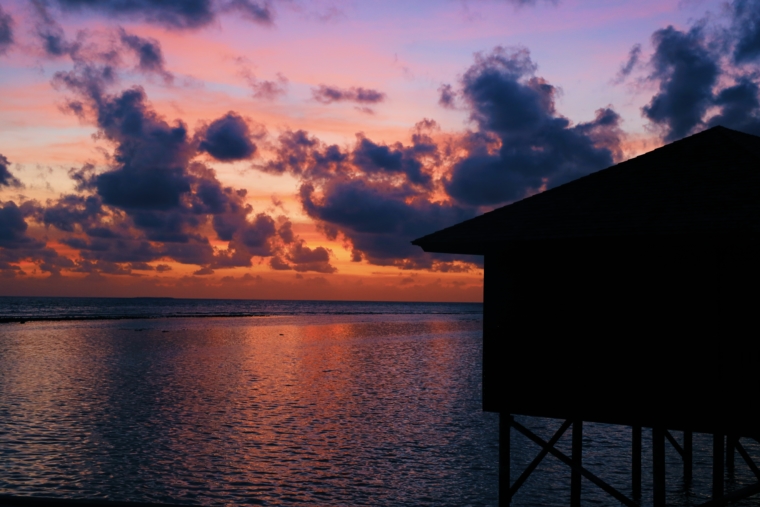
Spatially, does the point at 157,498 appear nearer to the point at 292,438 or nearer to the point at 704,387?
the point at 292,438

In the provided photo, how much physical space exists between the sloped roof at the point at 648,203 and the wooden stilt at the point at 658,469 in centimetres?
432

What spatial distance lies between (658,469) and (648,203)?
5.48m

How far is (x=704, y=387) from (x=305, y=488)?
1079 cm

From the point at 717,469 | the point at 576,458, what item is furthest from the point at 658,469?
the point at 717,469

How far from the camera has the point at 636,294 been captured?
1199 cm

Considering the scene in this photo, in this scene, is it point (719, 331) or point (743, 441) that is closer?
point (719, 331)

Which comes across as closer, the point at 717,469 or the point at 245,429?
the point at 717,469

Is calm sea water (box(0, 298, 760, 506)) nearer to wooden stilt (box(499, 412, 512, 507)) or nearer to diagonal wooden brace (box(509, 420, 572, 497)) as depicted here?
diagonal wooden brace (box(509, 420, 572, 497))

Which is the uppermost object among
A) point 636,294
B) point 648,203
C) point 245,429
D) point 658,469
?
point 648,203

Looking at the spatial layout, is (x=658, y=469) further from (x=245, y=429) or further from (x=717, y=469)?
(x=245, y=429)

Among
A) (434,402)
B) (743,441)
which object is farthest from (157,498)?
(743,441)

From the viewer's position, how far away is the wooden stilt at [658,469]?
1329 cm

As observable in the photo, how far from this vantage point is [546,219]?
13086mm

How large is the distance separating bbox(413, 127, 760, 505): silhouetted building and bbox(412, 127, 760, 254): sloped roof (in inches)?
1.2
